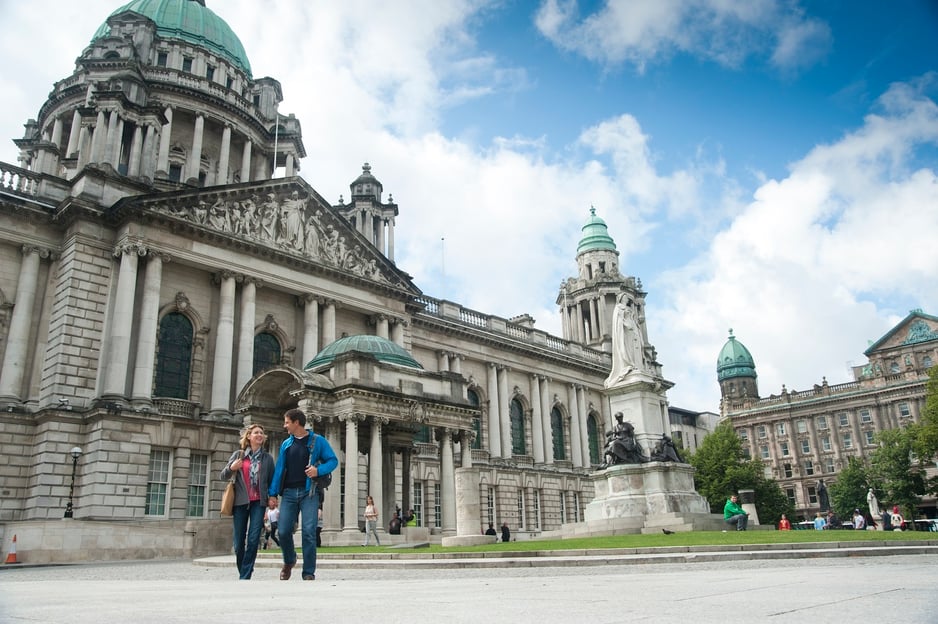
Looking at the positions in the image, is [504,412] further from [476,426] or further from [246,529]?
[246,529]

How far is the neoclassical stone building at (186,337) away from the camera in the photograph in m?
28.5

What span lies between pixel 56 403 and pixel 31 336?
390 centimetres

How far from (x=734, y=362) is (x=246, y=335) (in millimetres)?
100855

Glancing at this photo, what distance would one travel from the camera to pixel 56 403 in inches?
1149

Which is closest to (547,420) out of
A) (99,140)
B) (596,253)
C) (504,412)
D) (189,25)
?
(504,412)

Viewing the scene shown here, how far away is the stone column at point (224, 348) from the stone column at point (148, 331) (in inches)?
107

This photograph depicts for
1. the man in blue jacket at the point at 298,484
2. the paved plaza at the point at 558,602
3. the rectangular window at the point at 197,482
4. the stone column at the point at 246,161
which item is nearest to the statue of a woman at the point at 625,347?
the paved plaza at the point at 558,602

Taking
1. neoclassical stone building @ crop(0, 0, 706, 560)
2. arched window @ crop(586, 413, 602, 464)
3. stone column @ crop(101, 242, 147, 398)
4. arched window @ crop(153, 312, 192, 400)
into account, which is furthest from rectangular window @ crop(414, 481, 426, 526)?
stone column @ crop(101, 242, 147, 398)

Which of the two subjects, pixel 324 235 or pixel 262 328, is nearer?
pixel 262 328

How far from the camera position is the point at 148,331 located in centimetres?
3161

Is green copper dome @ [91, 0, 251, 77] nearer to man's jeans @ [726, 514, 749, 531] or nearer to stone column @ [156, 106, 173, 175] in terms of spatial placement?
stone column @ [156, 106, 173, 175]

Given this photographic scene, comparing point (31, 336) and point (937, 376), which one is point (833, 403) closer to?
point (937, 376)

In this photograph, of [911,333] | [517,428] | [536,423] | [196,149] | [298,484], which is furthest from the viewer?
[911,333]

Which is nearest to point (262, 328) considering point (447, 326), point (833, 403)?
point (447, 326)
